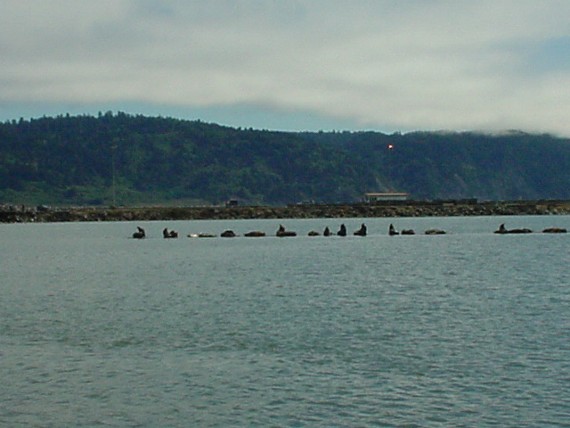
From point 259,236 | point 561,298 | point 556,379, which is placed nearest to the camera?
point 556,379

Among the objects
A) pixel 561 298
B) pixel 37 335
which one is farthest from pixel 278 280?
pixel 37 335

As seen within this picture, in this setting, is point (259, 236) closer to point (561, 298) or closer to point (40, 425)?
point (561, 298)

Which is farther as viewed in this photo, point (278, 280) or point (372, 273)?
point (372, 273)

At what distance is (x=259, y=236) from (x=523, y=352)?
96868 millimetres

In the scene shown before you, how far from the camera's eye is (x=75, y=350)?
3300cm

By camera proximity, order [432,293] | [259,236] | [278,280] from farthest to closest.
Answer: [259,236] → [278,280] → [432,293]

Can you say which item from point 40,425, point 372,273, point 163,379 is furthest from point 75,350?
point 372,273

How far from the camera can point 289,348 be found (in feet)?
107

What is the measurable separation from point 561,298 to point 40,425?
32.4 metres

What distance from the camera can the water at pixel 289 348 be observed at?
2370 centimetres

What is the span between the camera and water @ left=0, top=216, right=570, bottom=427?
933 inches

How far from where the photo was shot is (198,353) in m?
31.9

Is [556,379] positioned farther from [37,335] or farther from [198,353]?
[37,335]

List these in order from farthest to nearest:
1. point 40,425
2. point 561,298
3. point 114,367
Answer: point 561,298 < point 114,367 < point 40,425
